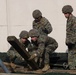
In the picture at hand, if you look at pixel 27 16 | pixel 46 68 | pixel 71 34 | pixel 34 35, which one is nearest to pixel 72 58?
pixel 71 34

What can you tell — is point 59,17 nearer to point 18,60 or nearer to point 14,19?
point 14,19

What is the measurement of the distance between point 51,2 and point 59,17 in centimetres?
42

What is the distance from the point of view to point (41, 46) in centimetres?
796

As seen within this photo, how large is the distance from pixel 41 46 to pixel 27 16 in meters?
2.70

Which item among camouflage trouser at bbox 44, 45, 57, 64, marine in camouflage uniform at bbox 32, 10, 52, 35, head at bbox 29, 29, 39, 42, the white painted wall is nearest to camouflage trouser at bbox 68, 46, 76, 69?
camouflage trouser at bbox 44, 45, 57, 64

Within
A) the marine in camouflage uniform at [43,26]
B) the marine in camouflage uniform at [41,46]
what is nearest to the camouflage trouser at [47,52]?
the marine in camouflage uniform at [41,46]

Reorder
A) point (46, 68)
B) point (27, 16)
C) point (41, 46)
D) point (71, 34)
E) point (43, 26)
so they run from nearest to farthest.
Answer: point (41, 46) < point (46, 68) < point (71, 34) < point (43, 26) < point (27, 16)

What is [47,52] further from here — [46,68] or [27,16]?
[27,16]

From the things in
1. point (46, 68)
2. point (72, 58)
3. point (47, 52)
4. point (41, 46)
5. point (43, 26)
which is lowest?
point (46, 68)

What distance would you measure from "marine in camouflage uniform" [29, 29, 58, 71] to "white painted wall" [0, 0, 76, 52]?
65.8 inches

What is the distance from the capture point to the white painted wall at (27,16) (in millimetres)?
10203

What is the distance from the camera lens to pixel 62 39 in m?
10.2

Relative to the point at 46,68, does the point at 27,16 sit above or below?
above

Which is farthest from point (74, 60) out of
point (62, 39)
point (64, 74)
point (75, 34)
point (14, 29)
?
point (14, 29)
